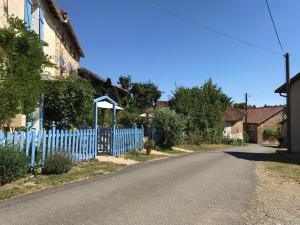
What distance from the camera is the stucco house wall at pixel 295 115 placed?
75.7 ft

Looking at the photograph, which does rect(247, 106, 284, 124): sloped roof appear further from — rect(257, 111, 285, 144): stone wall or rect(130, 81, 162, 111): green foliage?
rect(130, 81, 162, 111): green foliage

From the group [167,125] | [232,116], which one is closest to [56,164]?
[167,125]

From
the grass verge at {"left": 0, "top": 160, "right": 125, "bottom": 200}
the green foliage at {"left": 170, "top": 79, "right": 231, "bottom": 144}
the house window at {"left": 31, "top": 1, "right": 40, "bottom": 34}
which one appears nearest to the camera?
the grass verge at {"left": 0, "top": 160, "right": 125, "bottom": 200}

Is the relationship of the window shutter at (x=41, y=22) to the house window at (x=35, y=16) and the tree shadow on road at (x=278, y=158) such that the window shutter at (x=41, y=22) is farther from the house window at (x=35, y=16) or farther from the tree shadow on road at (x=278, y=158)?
the tree shadow on road at (x=278, y=158)

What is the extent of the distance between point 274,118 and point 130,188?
5898 cm

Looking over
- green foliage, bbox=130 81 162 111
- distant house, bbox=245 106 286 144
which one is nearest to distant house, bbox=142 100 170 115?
green foliage, bbox=130 81 162 111

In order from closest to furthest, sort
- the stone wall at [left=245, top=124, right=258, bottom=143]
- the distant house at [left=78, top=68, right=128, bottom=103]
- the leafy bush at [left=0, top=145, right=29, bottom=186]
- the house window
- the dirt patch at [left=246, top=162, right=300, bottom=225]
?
the dirt patch at [left=246, top=162, right=300, bottom=225] → the leafy bush at [left=0, top=145, right=29, bottom=186] → the house window → the distant house at [left=78, top=68, right=128, bottom=103] → the stone wall at [left=245, top=124, right=258, bottom=143]

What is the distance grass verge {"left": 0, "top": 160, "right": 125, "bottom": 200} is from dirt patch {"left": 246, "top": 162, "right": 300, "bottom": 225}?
473 centimetres

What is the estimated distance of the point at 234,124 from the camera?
56.7m

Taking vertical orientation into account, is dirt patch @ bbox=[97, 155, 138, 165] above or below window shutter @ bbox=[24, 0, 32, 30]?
below

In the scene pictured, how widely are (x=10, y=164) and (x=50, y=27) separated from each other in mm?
11002

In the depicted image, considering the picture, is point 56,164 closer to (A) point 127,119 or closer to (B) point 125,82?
(A) point 127,119

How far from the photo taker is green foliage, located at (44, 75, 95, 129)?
583 inches

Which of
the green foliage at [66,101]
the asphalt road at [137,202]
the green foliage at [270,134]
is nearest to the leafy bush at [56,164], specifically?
the asphalt road at [137,202]
